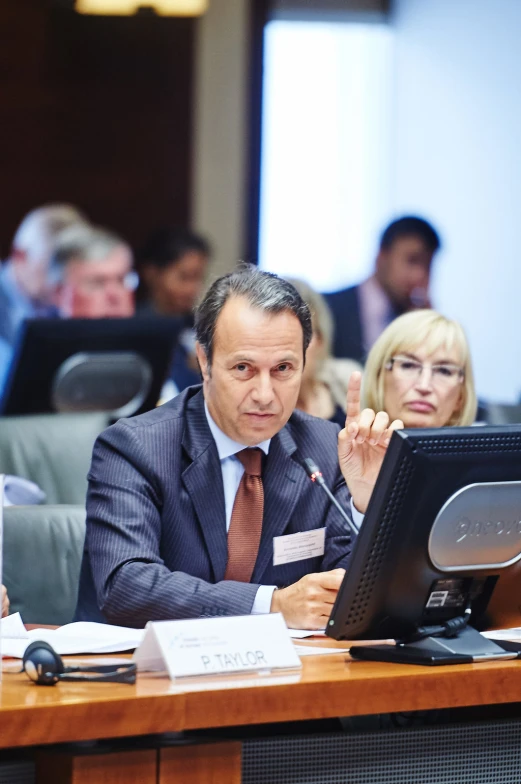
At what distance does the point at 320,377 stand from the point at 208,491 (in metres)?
2.05

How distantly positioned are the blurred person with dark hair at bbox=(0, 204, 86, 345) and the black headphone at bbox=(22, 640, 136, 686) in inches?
156

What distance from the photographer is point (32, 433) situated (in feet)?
13.0

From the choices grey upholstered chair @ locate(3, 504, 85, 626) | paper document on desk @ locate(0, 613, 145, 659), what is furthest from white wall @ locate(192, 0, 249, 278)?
paper document on desk @ locate(0, 613, 145, 659)

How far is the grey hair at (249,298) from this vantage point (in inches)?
93.0

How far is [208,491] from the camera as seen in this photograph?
2.35 meters

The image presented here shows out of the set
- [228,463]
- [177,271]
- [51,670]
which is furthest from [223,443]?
[177,271]

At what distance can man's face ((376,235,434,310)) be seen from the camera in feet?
20.2

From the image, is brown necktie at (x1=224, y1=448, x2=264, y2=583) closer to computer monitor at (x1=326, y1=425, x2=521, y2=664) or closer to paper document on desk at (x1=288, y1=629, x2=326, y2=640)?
paper document on desk at (x1=288, y1=629, x2=326, y2=640)

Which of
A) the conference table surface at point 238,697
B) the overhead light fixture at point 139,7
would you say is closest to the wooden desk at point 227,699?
the conference table surface at point 238,697

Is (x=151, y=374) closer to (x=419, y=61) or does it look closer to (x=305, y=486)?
(x=305, y=486)

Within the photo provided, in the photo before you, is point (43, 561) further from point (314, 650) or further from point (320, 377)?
point (320, 377)

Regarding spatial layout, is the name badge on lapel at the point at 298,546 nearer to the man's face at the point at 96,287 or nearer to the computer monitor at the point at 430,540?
the computer monitor at the point at 430,540

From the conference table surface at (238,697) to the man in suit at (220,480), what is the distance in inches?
11.8

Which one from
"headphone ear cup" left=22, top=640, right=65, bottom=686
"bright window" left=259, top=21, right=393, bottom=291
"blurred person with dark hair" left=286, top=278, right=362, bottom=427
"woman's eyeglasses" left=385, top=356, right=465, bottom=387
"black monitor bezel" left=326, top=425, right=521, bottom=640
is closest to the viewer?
"headphone ear cup" left=22, top=640, right=65, bottom=686
